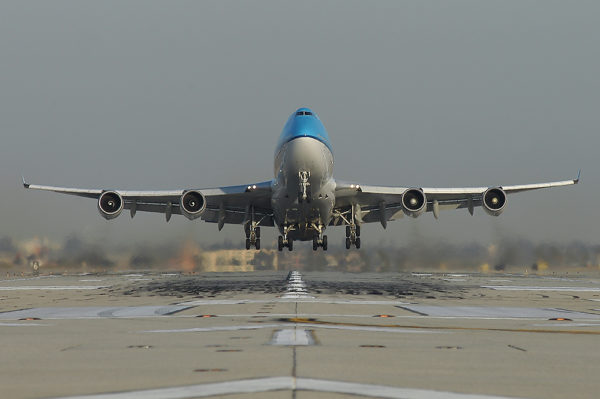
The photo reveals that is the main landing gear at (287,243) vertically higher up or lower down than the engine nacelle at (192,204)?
lower down

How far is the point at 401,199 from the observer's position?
36.4 m

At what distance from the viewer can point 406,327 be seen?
1484 cm

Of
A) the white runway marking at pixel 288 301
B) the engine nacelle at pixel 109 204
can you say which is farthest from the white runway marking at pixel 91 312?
the engine nacelle at pixel 109 204

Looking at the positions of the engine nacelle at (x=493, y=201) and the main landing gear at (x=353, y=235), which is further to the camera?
the main landing gear at (x=353, y=235)

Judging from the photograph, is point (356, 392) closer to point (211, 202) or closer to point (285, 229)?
point (285, 229)

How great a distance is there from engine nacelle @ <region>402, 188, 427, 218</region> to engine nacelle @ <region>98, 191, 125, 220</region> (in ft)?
50.5

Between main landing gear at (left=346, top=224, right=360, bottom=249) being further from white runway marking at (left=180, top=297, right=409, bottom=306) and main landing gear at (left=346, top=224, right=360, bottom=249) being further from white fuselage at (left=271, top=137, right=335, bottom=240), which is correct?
white runway marking at (left=180, top=297, right=409, bottom=306)

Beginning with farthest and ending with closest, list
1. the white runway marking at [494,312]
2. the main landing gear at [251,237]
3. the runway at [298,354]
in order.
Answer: the main landing gear at [251,237], the white runway marking at [494,312], the runway at [298,354]

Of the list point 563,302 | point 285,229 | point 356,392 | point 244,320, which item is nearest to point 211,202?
point 285,229

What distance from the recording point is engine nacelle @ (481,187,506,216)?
3666cm

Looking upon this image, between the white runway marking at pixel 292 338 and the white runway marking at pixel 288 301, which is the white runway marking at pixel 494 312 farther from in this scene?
the white runway marking at pixel 292 338

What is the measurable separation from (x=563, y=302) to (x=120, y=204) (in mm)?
22660

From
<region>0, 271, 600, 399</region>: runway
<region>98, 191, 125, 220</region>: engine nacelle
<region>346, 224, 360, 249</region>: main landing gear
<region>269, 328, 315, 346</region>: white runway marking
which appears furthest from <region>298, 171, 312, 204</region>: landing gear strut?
<region>269, 328, 315, 346</region>: white runway marking

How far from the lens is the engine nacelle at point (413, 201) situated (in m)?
36.4
